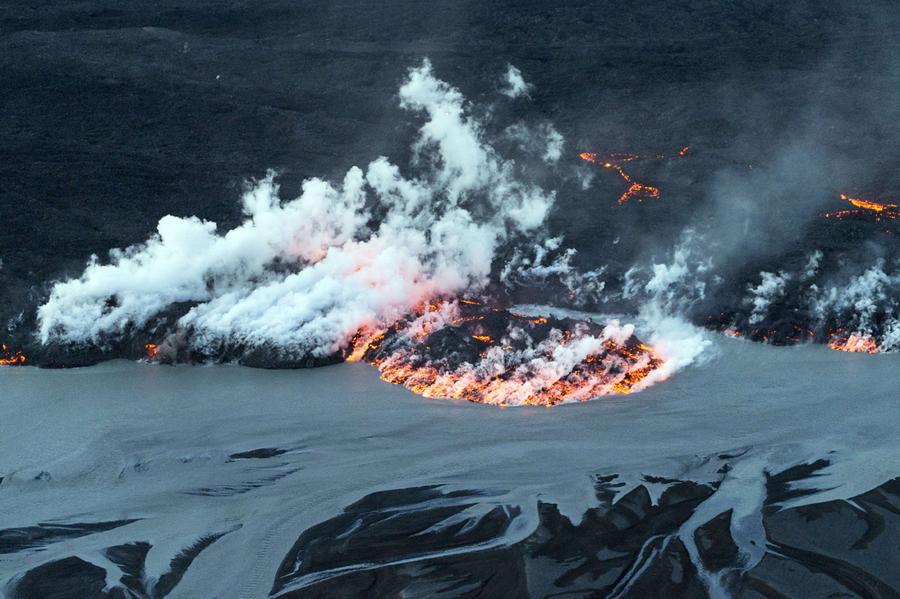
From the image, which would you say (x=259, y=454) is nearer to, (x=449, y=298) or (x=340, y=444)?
(x=340, y=444)

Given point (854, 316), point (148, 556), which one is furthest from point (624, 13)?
point (148, 556)

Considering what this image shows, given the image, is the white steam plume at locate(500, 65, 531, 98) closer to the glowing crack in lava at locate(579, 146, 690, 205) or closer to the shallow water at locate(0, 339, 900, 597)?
the glowing crack in lava at locate(579, 146, 690, 205)

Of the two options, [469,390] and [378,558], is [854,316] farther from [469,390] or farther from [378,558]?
[378,558]

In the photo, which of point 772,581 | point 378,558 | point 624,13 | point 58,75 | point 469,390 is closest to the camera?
point 772,581

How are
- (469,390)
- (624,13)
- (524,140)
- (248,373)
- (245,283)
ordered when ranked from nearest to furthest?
(469,390), (248,373), (245,283), (524,140), (624,13)

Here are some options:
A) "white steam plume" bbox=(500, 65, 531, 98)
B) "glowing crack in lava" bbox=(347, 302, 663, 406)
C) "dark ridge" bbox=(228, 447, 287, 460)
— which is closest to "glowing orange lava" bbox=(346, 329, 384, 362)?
"glowing crack in lava" bbox=(347, 302, 663, 406)

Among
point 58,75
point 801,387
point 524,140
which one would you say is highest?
point 58,75

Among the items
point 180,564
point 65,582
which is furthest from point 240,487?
point 65,582
